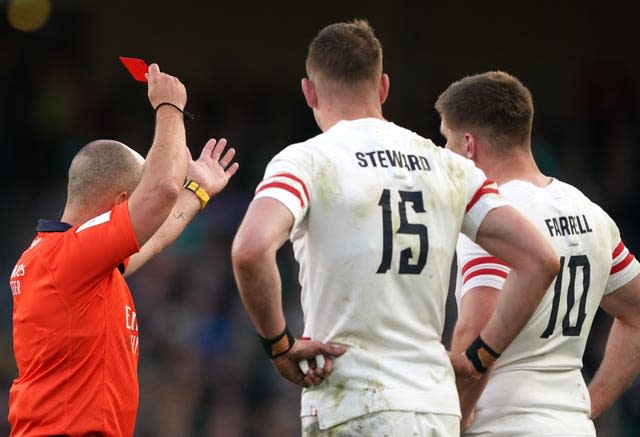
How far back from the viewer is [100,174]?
16.6 feet

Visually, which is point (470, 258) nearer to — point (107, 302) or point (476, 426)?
point (476, 426)

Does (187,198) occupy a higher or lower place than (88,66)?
lower

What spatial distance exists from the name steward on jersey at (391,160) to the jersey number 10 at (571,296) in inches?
32.9

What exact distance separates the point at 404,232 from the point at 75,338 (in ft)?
4.50

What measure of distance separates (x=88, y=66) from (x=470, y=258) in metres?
8.96

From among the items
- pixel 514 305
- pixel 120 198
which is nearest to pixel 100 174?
pixel 120 198

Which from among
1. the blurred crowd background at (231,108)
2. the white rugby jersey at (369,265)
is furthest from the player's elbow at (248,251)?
the blurred crowd background at (231,108)

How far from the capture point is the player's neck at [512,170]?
5105 mm

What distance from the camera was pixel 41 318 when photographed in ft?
15.8

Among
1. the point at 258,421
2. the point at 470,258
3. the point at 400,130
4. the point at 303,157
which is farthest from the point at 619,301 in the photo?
the point at 258,421

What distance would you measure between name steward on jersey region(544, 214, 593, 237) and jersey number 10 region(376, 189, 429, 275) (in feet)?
2.48

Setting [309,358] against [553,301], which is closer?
[309,358]

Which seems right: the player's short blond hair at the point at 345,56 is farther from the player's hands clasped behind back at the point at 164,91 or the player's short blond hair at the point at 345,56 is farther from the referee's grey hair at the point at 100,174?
the referee's grey hair at the point at 100,174

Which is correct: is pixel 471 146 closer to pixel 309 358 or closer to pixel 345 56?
pixel 345 56
